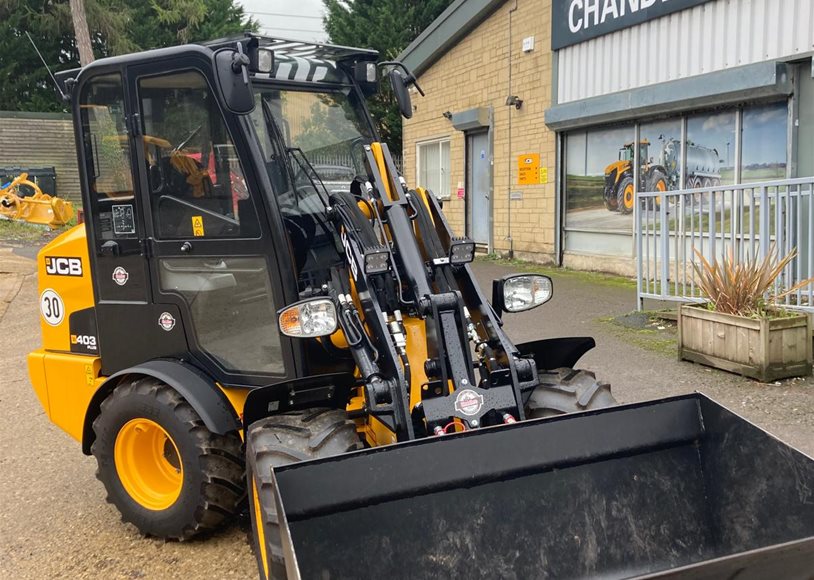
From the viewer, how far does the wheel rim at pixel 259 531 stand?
2697mm

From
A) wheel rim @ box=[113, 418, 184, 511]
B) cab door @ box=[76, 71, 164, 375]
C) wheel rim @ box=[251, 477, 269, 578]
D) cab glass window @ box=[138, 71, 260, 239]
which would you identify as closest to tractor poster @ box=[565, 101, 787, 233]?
cab glass window @ box=[138, 71, 260, 239]

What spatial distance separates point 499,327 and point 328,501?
1.16 meters

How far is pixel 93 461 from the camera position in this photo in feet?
16.8

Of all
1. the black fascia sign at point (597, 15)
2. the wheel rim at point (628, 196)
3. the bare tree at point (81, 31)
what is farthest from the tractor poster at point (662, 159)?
the bare tree at point (81, 31)

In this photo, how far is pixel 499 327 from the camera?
3318mm

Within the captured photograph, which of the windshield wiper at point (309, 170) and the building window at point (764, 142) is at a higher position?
the building window at point (764, 142)

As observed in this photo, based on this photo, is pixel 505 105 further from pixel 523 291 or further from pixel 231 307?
pixel 231 307

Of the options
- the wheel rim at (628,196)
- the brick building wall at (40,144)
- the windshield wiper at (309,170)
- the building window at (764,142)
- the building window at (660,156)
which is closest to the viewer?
the windshield wiper at (309,170)

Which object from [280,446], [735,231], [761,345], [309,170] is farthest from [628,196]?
[280,446]

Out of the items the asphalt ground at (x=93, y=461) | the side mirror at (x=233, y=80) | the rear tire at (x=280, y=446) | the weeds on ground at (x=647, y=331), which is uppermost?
the side mirror at (x=233, y=80)

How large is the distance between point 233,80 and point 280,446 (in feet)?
4.90

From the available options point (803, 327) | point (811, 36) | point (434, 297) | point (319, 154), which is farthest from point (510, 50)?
point (434, 297)

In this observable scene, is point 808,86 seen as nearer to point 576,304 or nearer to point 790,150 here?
point 790,150

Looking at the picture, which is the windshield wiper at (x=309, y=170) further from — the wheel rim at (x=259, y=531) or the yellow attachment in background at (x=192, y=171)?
the wheel rim at (x=259, y=531)
